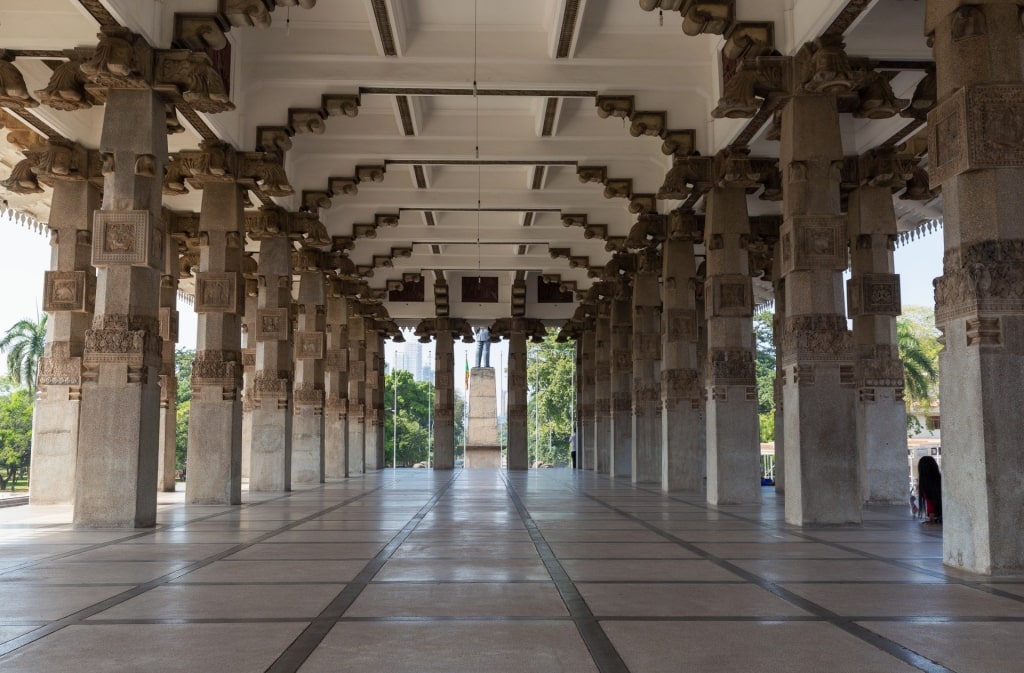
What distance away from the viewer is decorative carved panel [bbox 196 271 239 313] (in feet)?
46.2

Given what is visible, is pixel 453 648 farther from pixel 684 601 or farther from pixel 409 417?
pixel 409 417

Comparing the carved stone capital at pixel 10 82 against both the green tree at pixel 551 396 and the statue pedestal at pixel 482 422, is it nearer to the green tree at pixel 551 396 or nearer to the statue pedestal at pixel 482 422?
the statue pedestal at pixel 482 422

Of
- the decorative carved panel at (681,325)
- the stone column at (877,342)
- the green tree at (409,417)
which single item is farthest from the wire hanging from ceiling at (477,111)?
the green tree at (409,417)

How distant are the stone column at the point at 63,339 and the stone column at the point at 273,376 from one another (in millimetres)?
3377

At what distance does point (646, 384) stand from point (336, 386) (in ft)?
28.4

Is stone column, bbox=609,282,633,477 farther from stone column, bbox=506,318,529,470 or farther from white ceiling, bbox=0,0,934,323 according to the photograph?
stone column, bbox=506,318,529,470

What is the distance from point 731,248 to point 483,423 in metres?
23.8

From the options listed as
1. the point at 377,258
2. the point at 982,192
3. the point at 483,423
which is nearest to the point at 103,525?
the point at 982,192

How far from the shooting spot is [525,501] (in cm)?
1477

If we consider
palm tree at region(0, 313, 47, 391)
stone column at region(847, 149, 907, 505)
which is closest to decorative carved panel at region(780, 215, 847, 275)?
stone column at region(847, 149, 907, 505)

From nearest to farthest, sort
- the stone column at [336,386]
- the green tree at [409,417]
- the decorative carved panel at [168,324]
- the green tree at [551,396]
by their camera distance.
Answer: the decorative carved panel at [168,324] < the stone column at [336,386] < the green tree at [551,396] < the green tree at [409,417]

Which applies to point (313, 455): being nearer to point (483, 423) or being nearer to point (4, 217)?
point (4, 217)

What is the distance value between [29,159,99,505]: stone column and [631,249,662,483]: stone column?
36.7 ft

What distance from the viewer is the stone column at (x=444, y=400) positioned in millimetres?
31875
